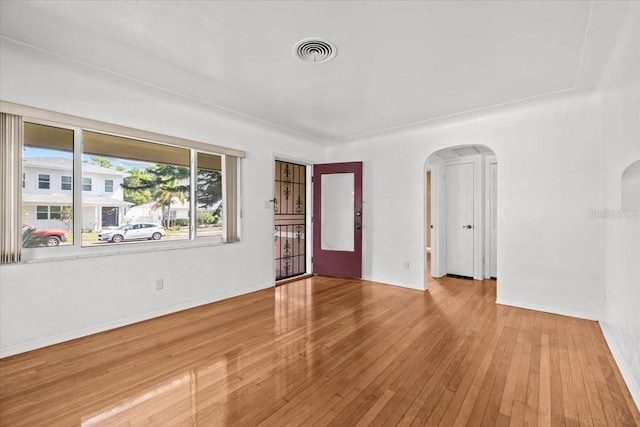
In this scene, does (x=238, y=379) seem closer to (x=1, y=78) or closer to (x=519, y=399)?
(x=519, y=399)

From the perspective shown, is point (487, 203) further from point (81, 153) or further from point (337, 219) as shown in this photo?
point (81, 153)

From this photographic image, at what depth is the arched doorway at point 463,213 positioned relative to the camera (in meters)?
5.33

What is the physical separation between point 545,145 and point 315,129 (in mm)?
3113

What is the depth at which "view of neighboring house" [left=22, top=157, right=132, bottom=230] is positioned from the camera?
2.68 m

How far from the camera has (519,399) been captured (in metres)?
1.94

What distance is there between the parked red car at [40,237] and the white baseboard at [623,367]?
4.69m

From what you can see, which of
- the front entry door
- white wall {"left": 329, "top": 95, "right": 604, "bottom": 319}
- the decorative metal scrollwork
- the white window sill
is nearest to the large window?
the white window sill

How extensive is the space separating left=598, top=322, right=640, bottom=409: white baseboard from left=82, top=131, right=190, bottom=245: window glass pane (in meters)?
4.37

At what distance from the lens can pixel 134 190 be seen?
3355 millimetres

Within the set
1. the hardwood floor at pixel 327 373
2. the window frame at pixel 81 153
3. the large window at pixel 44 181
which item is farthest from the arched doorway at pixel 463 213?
the large window at pixel 44 181

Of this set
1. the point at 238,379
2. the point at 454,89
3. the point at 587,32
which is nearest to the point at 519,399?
the point at 238,379

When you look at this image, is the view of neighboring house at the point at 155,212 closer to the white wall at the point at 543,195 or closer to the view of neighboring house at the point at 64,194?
the view of neighboring house at the point at 64,194

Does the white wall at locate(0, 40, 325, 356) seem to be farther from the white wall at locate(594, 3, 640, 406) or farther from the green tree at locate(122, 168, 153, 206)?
the white wall at locate(594, 3, 640, 406)

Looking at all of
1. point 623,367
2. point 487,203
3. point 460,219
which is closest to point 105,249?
point 623,367
